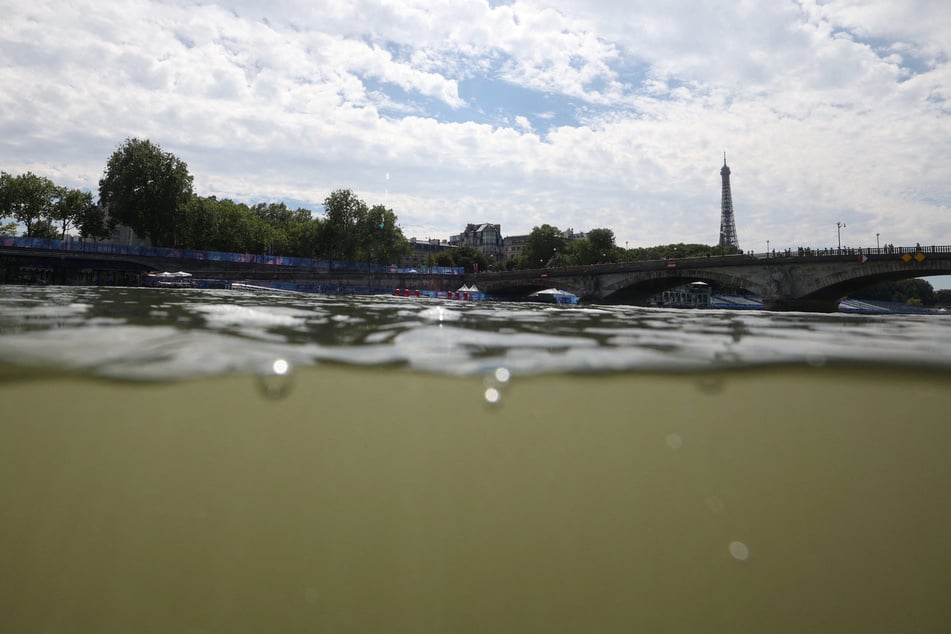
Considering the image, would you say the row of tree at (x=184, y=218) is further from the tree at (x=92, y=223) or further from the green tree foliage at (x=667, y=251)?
the green tree foliage at (x=667, y=251)

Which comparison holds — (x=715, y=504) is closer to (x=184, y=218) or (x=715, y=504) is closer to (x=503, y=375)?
(x=503, y=375)

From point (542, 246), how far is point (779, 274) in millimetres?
64253

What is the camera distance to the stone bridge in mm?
37812

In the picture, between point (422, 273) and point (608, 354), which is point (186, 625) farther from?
point (422, 273)

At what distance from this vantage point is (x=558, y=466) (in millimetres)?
2055

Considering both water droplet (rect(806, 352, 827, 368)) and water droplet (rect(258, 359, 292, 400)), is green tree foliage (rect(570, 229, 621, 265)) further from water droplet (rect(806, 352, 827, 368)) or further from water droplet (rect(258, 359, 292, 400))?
water droplet (rect(258, 359, 292, 400))

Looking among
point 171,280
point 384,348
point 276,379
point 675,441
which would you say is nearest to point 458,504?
point 675,441

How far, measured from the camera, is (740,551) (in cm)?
150

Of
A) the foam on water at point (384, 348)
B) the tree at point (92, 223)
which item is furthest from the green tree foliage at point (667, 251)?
the foam on water at point (384, 348)

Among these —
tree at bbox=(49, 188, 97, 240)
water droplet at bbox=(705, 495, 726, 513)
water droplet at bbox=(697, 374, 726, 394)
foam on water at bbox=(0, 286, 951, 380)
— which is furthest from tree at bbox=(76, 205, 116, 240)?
water droplet at bbox=(705, 495, 726, 513)

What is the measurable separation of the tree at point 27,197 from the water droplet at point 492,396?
78.5 metres

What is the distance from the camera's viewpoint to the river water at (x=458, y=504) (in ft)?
4.12

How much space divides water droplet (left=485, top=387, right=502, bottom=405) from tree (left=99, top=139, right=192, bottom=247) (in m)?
63.0

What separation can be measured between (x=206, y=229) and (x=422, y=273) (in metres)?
28.2
